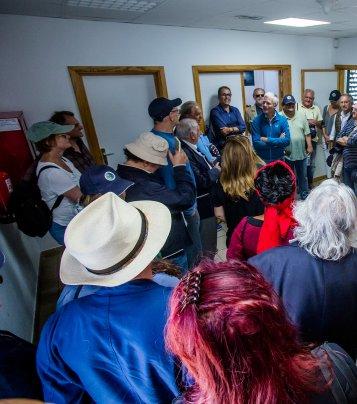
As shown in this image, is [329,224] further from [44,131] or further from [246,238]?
[44,131]

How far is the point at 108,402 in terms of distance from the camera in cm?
78

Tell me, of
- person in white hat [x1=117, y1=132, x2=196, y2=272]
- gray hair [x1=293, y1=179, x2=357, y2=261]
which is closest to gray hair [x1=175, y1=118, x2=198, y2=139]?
person in white hat [x1=117, y1=132, x2=196, y2=272]

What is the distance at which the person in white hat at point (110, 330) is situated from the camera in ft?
2.42

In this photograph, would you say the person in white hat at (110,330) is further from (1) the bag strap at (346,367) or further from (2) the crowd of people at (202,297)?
(1) the bag strap at (346,367)

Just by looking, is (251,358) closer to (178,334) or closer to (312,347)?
(178,334)

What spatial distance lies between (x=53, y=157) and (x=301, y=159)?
369cm

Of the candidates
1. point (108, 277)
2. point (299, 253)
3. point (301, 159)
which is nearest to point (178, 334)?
point (108, 277)

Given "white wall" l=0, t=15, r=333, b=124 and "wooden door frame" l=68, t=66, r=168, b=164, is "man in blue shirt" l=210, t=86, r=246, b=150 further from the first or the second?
"wooden door frame" l=68, t=66, r=168, b=164

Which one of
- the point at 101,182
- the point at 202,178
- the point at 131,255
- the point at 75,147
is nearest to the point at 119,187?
the point at 101,182

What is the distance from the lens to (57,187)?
207 centimetres

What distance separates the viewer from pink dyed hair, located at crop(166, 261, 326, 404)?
20.1 inches

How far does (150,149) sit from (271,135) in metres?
2.75

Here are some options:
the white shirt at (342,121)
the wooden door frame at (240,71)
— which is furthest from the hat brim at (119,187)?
→ the white shirt at (342,121)

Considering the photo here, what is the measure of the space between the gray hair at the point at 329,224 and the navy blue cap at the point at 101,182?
960mm
